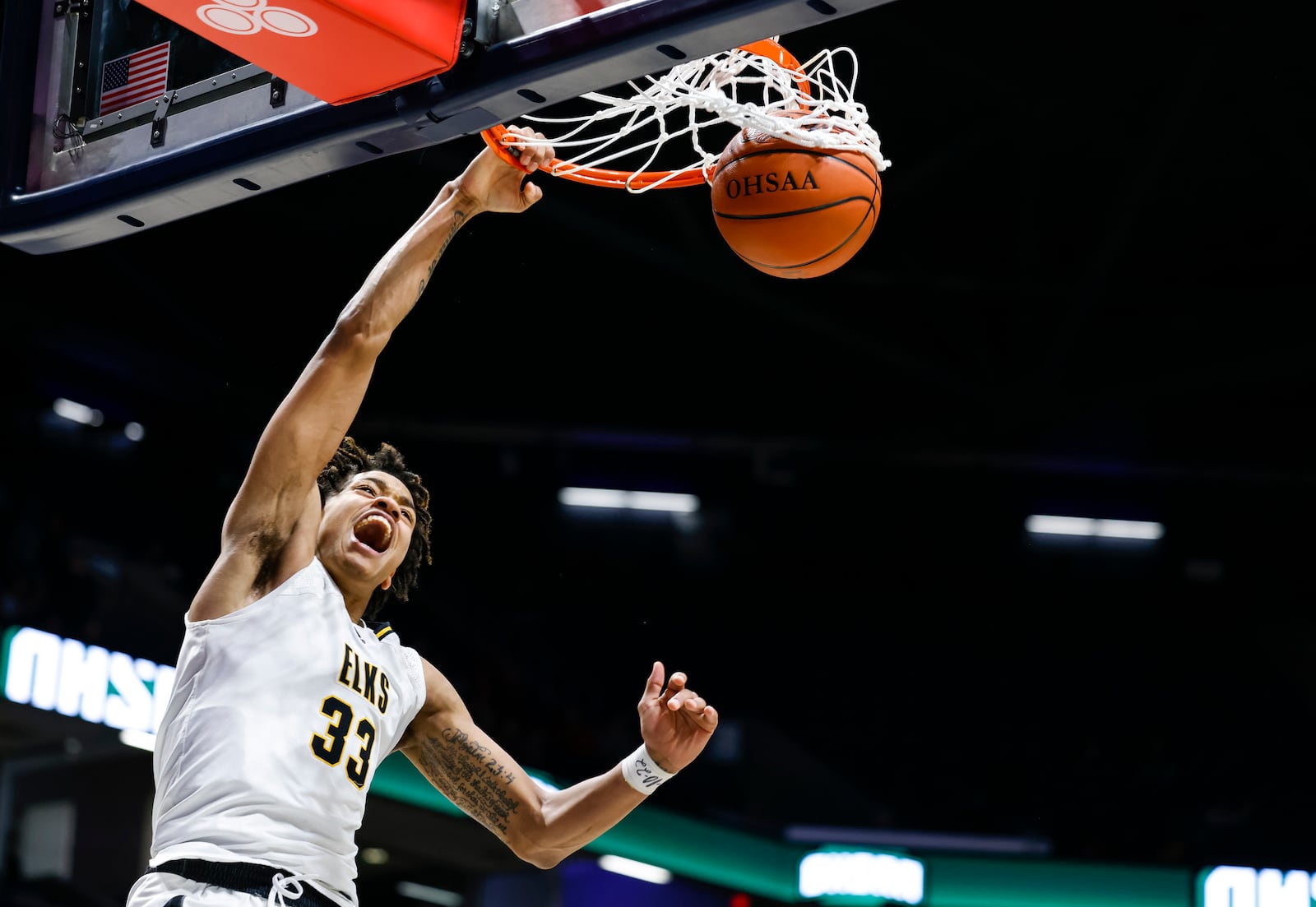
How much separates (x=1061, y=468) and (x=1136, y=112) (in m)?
4.09

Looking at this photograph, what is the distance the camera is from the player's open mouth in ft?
10.5

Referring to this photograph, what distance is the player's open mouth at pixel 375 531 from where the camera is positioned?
10.5ft

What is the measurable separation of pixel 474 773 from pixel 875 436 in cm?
875

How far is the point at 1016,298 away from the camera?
34.2ft

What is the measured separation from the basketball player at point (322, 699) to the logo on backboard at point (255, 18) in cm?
49

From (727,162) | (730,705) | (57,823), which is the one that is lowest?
(57,823)

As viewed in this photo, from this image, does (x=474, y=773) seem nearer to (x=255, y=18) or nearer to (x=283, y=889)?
(x=283, y=889)

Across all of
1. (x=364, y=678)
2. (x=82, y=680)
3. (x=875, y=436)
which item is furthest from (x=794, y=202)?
(x=875, y=436)

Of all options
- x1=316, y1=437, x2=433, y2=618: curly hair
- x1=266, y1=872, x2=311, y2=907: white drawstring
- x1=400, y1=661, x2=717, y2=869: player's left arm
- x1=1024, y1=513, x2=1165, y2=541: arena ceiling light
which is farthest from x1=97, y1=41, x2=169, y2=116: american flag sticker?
x1=1024, y1=513, x2=1165, y2=541: arena ceiling light

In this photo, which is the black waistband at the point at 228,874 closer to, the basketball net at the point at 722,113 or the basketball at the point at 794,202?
the basketball net at the point at 722,113

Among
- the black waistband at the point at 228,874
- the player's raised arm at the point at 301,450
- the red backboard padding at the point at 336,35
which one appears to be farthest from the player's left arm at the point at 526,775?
the red backboard padding at the point at 336,35

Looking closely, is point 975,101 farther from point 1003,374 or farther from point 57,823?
point 57,823

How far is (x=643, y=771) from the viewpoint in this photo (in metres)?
3.28

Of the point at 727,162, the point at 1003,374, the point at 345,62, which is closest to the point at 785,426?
the point at 1003,374
